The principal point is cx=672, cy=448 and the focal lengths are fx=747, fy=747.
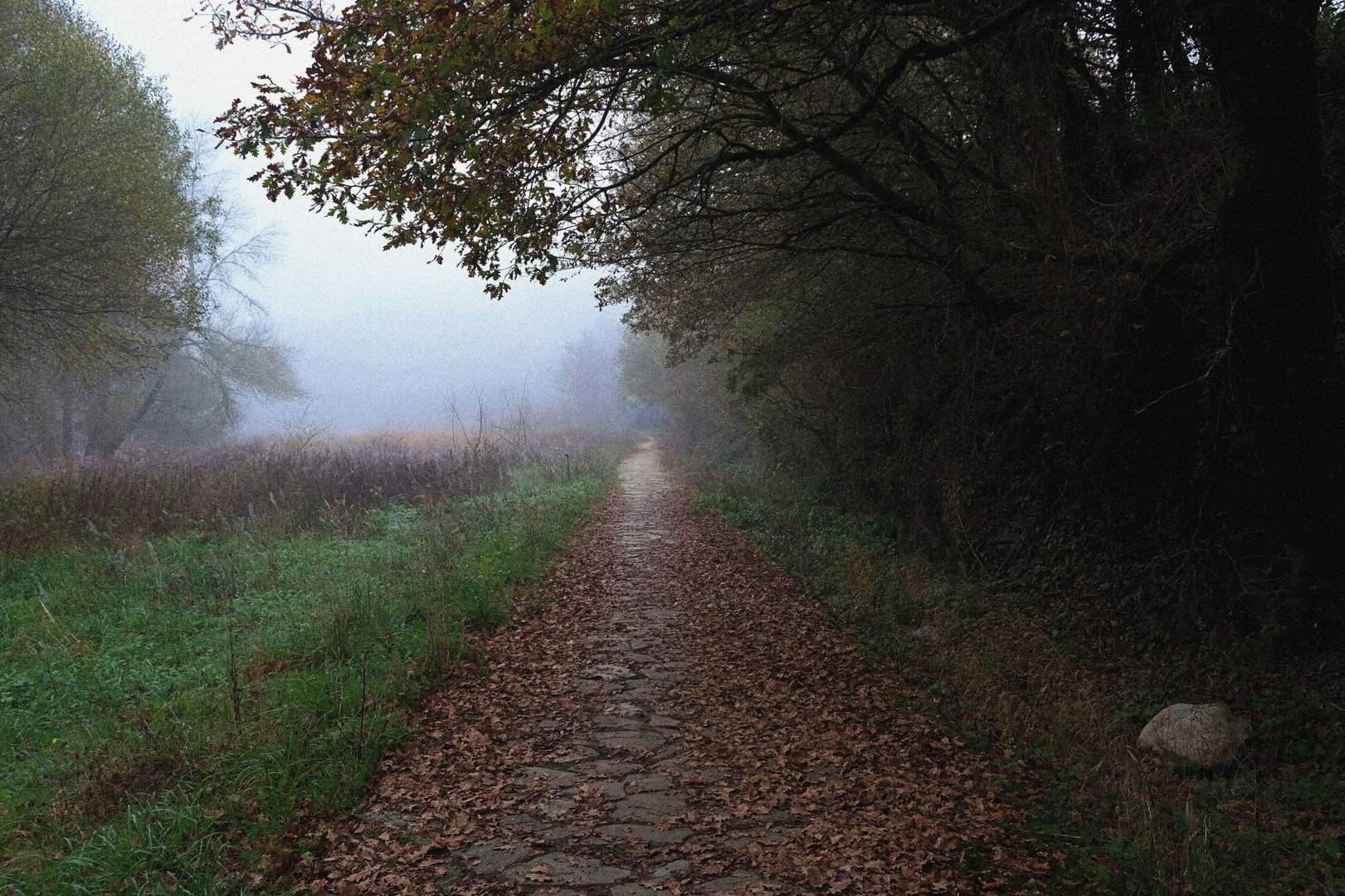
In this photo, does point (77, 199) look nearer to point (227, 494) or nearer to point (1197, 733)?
point (227, 494)

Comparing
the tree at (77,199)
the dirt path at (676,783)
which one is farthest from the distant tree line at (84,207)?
the dirt path at (676,783)

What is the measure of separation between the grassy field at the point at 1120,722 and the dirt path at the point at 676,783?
383 millimetres

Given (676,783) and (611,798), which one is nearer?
(611,798)

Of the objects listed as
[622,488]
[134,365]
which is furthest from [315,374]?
[622,488]

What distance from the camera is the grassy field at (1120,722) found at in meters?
3.56

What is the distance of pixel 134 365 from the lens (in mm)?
22078

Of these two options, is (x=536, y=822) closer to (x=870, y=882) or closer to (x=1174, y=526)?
(x=870, y=882)

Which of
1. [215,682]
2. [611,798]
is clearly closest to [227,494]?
[215,682]

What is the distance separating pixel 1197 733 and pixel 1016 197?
4.33 meters

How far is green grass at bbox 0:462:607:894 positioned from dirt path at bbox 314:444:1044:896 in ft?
1.38

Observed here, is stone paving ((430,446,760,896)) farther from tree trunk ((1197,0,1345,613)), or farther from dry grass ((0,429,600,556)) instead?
dry grass ((0,429,600,556))

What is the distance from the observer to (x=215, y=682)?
19.5 feet

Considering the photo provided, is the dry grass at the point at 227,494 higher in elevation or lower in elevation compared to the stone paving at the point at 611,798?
higher

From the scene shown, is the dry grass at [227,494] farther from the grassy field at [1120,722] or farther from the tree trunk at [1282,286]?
the tree trunk at [1282,286]
